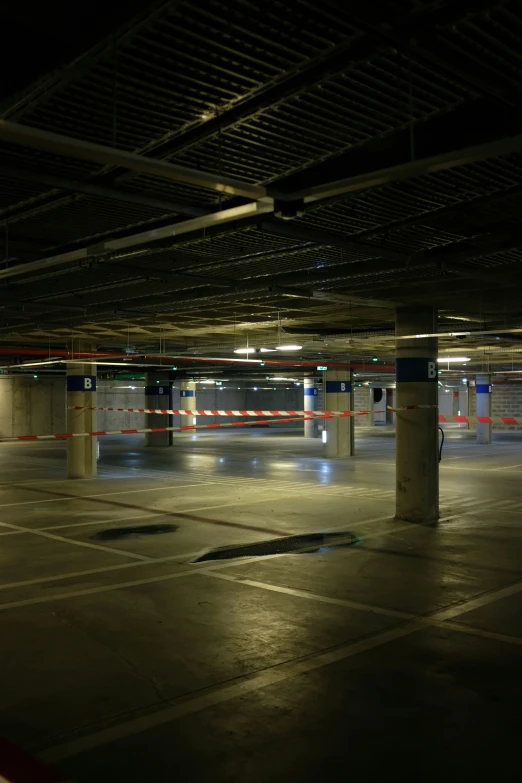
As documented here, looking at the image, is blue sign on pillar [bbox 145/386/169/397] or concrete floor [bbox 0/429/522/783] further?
blue sign on pillar [bbox 145/386/169/397]

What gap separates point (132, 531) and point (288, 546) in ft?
7.92

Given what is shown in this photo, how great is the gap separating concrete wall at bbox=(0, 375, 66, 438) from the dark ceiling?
80.4 feet

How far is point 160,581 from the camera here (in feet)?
23.5

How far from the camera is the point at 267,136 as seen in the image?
13.8 feet

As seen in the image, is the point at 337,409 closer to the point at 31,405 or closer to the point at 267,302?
the point at 267,302

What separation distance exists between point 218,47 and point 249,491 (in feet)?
37.7

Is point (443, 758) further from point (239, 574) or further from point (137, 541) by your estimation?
point (137, 541)

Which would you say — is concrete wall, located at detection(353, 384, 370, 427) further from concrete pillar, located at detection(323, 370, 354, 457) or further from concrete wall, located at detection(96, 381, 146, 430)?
concrete pillar, located at detection(323, 370, 354, 457)

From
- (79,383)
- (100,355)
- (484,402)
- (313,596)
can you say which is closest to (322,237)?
(313,596)

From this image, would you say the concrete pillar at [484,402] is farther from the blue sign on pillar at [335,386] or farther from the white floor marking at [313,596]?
the white floor marking at [313,596]

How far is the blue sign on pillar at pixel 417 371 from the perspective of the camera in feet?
36.2

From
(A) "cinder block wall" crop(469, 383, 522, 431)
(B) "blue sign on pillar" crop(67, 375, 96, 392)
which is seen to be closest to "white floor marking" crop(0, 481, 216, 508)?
(B) "blue sign on pillar" crop(67, 375, 96, 392)

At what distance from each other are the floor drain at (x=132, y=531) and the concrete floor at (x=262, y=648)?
0.19 m

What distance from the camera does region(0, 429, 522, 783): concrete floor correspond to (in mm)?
3637
